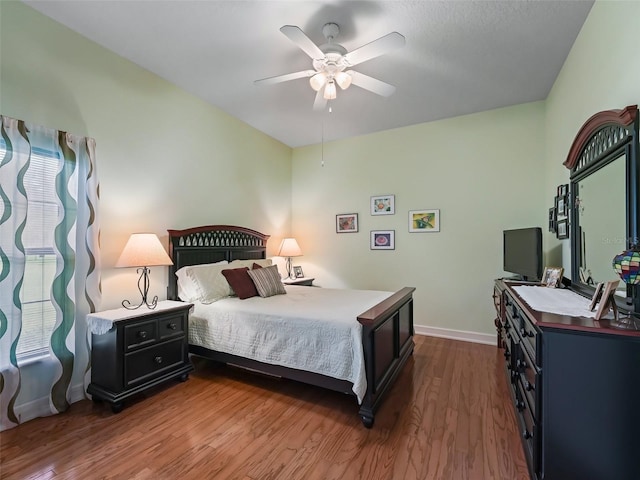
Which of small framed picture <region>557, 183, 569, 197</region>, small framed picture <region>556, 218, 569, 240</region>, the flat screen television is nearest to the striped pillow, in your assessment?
the flat screen television

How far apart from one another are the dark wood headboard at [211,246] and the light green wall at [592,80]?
138 inches

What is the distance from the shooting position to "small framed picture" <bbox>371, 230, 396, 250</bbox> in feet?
14.2

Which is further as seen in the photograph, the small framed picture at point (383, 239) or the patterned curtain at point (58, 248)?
the small framed picture at point (383, 239)

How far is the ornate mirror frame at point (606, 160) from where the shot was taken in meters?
1.49

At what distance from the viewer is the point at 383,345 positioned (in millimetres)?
2383

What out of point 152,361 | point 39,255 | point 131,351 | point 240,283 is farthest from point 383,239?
point 39,255

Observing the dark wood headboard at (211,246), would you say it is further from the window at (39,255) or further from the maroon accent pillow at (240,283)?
the window at (39,255)

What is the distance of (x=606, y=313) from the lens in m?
1.39

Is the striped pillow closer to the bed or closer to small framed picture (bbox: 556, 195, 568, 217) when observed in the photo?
the bed

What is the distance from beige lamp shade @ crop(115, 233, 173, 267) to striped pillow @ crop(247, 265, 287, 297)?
90cm

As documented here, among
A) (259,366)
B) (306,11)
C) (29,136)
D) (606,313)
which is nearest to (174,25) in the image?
(306,11)

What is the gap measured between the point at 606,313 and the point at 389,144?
11.4 ft

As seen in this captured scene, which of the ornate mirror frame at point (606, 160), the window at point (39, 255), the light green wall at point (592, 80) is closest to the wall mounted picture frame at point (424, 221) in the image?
the light green wall at point (592, 80)

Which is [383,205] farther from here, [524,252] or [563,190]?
[563,190]
